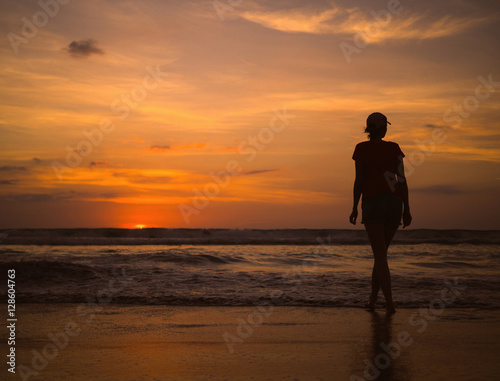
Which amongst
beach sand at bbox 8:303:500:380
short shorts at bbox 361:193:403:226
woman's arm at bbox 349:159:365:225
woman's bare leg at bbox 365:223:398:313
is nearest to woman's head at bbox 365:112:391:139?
woman's arm at bbox 349:159:365:225

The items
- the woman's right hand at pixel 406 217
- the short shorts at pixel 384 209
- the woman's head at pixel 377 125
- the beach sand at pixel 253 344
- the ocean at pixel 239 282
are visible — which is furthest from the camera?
the ocean at pixel 239 282

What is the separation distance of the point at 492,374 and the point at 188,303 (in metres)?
3.65

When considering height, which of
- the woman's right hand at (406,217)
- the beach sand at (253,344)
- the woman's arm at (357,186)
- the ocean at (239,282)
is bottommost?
the beach sand at (253,344)

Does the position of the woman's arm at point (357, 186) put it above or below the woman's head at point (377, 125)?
below

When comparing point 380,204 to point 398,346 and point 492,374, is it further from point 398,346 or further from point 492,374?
point 492,374

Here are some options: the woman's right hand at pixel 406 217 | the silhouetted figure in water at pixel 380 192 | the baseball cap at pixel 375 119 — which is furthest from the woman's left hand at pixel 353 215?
the baseball cap at pixel 375 119

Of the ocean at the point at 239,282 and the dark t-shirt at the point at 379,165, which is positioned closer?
the dark t-shirt at the point at 379,165

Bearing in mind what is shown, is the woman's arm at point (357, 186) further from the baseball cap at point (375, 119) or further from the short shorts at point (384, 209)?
the baseball cap at point (375, 119)

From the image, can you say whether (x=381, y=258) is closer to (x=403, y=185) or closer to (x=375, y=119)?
(x=403, y=185)

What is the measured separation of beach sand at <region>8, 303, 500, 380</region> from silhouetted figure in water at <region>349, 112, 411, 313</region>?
618 millimetres

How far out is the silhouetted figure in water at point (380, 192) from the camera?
480cm

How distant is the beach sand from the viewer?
2.73 m

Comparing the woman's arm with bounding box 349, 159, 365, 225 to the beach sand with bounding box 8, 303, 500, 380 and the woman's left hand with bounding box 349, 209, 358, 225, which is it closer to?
the woman's left hand with bounding box 349, 209, 358, 225

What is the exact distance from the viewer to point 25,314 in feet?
15.9
